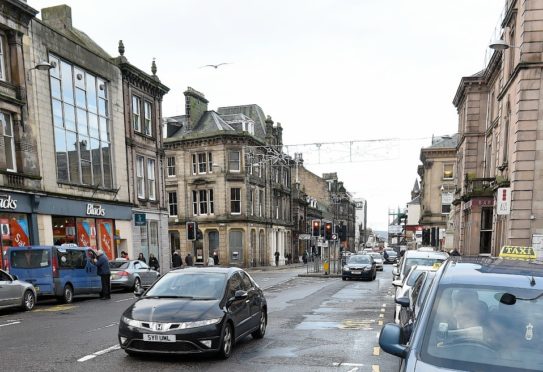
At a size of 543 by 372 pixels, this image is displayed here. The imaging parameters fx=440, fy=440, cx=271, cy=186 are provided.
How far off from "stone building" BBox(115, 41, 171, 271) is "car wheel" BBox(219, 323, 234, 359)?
21.3 metres

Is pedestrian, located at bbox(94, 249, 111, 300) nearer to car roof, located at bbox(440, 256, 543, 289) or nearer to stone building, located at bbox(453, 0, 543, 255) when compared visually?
car roof, located at bbox(440, 256, 543, 289)

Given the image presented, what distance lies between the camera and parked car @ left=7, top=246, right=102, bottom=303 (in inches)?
565

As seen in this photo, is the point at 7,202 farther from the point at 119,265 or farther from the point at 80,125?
the point at 80,125

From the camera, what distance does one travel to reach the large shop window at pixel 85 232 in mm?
21672

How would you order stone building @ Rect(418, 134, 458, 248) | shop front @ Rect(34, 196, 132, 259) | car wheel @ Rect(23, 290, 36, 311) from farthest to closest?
stone building @ Rect(418, 134, 458, 248) < shop front @ Rect(34, 196, 132, 259) < car wheel @ Rect(23, 290, 36, 311)

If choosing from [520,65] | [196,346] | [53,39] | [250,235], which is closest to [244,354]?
[196,346]

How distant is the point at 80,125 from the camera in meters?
23.5

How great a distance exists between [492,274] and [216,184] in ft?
132

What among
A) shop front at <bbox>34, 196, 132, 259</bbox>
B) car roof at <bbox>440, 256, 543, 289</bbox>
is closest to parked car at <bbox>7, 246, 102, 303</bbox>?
shop front at <bbox>34, 196, 132, 259</bbox>

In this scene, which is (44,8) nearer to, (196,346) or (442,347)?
(196,346)

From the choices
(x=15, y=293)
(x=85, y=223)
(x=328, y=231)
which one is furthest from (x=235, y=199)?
(x=15, y=293)

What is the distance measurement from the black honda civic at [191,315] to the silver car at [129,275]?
1100 cm

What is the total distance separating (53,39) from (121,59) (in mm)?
6030

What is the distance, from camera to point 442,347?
3.44 meters
